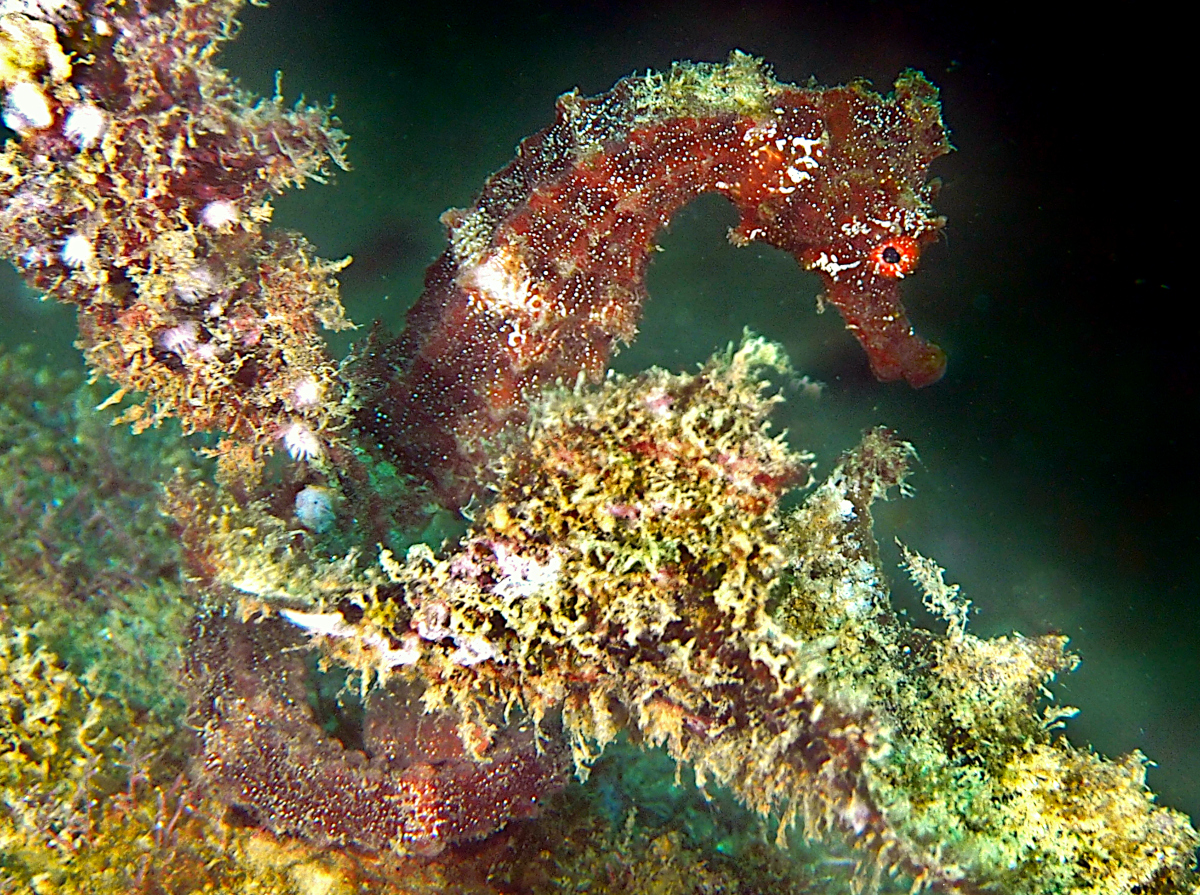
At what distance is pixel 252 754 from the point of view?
313cm

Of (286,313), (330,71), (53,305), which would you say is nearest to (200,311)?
(286,313)

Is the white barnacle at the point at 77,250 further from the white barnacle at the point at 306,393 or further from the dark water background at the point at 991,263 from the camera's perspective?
the dark water background at the point at 991,263

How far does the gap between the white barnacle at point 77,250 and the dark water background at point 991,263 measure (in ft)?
5.49

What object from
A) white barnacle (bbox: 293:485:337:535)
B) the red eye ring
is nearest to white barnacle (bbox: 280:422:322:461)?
white barnacle (bbox: 293:485:337:535)

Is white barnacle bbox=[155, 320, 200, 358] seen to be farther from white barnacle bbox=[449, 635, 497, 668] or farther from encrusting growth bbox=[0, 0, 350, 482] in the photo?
white barnacle bbox=[449, 635, 497, 668]

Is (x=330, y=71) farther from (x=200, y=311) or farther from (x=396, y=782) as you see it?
(x=396, y=782)

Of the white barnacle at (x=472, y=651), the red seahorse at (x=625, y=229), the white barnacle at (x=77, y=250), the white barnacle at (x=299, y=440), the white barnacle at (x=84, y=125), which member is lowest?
the white barnacle at (x=472, y=651)

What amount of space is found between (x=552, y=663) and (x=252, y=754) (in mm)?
1613

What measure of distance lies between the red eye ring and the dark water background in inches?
25.2

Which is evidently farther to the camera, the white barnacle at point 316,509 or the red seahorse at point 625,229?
the white barnacle at point 316,509

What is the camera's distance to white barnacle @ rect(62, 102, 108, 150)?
238 centimetres

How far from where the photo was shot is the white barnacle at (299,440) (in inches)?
118

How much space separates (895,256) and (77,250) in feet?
10.0

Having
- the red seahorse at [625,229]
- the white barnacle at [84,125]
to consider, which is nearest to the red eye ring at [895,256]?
the red seahorse at [625,229]
